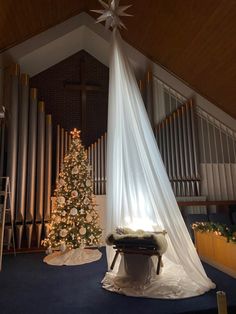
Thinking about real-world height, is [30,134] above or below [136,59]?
below

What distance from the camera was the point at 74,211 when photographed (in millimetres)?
4242

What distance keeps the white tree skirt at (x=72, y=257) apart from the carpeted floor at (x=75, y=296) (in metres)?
0.25

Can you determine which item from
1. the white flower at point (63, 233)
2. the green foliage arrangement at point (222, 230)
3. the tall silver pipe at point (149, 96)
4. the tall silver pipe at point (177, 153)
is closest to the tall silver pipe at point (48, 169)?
the white flower at point (63, 233)

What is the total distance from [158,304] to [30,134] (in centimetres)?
397

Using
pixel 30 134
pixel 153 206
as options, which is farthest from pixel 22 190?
pixel 153 206

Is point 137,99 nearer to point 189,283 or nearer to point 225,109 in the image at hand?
point 189,283

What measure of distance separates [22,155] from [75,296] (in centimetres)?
309

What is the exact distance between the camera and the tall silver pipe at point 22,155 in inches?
184

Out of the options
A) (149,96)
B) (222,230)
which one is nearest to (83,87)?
(149,96)

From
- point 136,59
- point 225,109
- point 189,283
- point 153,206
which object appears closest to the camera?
point 189,283

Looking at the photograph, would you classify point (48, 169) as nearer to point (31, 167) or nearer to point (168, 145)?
point (31, 167)

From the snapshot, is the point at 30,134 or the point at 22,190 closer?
the point at 22,190

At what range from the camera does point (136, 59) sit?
19.9 feet

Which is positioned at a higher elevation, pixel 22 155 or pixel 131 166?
pixel 22 155
